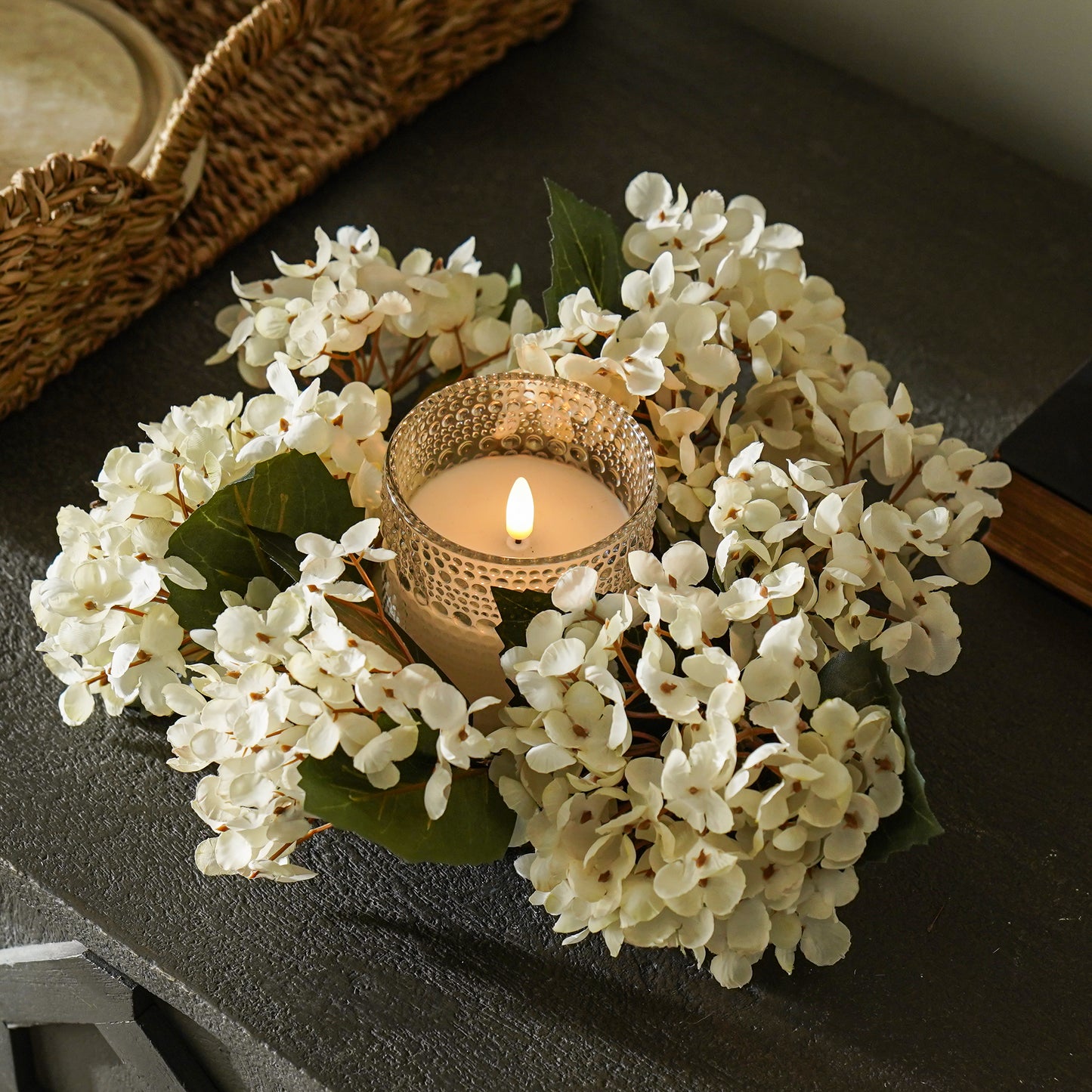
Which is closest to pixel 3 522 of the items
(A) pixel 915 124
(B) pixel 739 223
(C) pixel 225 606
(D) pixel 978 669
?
(C) pixel 225 606

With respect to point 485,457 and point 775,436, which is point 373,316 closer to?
point 485,457

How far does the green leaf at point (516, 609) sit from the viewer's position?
438 millimetres

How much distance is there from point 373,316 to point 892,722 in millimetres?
267

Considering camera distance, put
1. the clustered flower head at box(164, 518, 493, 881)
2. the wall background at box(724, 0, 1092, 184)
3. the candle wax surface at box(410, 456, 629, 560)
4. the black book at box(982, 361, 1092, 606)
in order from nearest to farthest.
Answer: the clustered flower head at box(164, 518, 493, 881)
the candle wax surface at box(410, 456, 629, 560)
the black book at box(982, 361, 1092, 606)
the wall background at box(724, 0, 1092, 184)

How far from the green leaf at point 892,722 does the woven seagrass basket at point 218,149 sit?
0.44m

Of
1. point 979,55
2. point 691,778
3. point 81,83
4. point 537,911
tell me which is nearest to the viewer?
point 691,778

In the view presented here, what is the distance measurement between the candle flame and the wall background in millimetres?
645

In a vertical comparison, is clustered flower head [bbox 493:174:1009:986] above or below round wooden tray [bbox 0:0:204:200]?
above

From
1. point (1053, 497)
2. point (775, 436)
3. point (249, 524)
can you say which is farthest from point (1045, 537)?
point (249, 524)

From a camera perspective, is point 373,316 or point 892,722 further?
point 373,316

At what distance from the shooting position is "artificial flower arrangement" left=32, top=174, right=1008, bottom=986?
405mm

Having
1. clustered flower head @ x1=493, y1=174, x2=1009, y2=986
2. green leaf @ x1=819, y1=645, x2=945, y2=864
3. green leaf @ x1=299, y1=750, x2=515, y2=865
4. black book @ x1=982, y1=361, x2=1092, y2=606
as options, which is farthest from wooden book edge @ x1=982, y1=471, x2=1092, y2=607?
green leaf @ x1=299, y1=750, x2=515, y2=865

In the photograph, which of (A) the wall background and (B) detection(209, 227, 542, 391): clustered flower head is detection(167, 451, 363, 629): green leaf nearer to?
(B) detection(209, 227, 542, 391): clustered flower head

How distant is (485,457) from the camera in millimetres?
537
